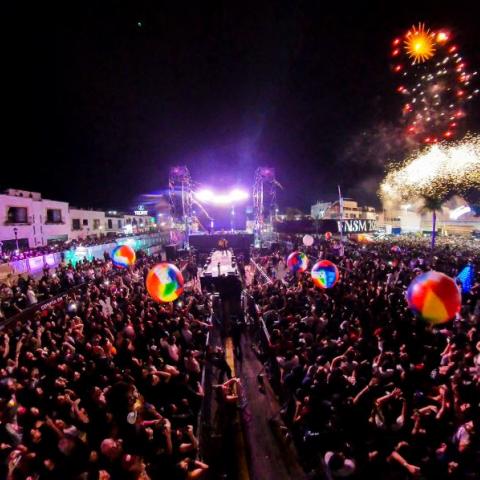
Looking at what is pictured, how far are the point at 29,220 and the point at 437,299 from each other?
105 feet

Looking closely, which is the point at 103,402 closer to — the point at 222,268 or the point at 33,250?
the point at 222,268

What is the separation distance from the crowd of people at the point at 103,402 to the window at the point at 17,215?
22391 mm

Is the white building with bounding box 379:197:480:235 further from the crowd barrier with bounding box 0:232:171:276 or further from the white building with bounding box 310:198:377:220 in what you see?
the crowd barrier with bounding box 0:232:171:276

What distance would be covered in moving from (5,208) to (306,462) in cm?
2909

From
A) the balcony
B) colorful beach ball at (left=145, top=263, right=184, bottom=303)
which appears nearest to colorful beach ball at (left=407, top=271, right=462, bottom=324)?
colorful beach ball at (left=145, top=263, right=184, bottom=303)

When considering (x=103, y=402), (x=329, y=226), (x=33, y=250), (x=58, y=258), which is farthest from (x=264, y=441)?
(x=329, y=226)

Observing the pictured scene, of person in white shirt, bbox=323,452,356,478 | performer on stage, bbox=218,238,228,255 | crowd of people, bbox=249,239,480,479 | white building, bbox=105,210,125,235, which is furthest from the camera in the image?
white building, bbox=105,210,125,235

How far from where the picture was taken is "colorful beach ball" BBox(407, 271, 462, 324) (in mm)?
5070

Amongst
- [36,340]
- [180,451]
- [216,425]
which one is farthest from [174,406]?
[36,340]

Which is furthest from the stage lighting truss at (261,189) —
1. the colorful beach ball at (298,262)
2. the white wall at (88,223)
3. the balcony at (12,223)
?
the white wall at (88,223)

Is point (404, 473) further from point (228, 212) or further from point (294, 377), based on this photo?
point (228, 212)

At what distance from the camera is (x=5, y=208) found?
2581 cm

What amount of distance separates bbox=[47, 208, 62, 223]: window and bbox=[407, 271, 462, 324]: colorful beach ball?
34.6 m

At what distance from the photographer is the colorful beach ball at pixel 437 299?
5.07 meters
